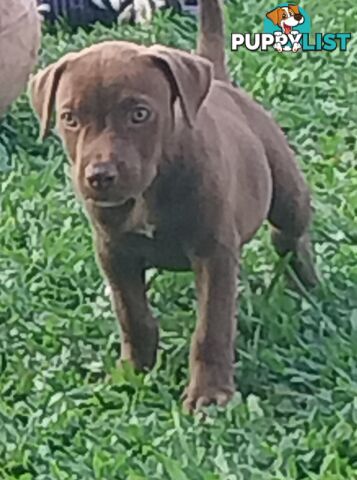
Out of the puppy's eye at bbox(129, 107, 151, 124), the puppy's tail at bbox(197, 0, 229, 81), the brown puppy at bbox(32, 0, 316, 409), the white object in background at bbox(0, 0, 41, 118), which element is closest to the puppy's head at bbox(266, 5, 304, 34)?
the white object in background at bbox(0, 0, 41, 118)

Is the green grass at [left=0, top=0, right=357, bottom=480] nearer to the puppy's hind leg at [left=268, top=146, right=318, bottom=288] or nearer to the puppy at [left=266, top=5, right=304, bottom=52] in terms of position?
the puppy's hind leg at [left=268, top=146, right=318, bottom=288]

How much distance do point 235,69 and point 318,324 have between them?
6.01 feet

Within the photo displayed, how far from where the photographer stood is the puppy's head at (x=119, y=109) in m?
2.82

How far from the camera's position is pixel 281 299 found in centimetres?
358

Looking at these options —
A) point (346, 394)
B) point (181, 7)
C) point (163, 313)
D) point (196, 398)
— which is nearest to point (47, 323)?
point (163, 313)

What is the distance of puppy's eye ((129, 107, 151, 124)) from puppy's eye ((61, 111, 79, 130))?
114mm

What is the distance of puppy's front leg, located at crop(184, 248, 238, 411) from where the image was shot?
3.13m

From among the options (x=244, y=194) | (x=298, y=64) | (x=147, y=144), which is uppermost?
(x=147, y=144)

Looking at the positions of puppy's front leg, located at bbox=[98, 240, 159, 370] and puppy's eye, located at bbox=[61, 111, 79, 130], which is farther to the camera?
puppy's front leg, located at bbox=[98, 240, 159, 370]

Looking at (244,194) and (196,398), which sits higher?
(244,194)

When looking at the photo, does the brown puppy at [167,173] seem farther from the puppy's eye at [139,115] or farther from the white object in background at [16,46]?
the white object in background at [16,46]

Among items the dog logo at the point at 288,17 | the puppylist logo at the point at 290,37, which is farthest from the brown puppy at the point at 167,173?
the dog logo at the point at 288,17

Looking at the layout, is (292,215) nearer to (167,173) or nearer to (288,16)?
(167,173)

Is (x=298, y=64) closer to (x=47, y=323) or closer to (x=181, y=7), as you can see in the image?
(x=181, y=7)
